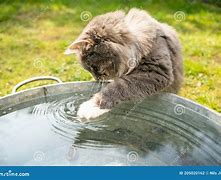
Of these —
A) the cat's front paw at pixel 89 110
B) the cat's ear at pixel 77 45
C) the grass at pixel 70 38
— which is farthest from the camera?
the grass at pixel 70 38

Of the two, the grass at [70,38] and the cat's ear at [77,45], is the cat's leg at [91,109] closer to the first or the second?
the cat's ear at [77,45]

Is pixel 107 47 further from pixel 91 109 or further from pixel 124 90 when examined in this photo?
pixel 91 109

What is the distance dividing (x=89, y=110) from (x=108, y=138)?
0.33 m

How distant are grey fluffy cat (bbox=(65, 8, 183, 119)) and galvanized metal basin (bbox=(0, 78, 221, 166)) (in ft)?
0.33

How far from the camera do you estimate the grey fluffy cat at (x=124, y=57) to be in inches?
115

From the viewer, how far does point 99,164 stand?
90.5 inches

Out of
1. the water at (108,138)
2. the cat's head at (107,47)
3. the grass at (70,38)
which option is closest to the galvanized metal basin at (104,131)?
the water at (108,138)

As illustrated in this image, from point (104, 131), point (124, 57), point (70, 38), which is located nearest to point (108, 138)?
point (104, 131)

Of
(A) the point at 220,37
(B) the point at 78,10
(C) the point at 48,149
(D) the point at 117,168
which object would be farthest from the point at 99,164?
(B) the point at 78,10

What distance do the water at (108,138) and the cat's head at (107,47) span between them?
0.33 m

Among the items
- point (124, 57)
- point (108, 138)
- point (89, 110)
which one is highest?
point (124, 57)

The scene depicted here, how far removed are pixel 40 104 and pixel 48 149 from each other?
1.71 ft

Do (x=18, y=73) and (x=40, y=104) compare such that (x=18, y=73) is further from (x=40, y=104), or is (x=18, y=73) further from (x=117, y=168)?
(x=117, y=168)

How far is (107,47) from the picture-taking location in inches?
115
